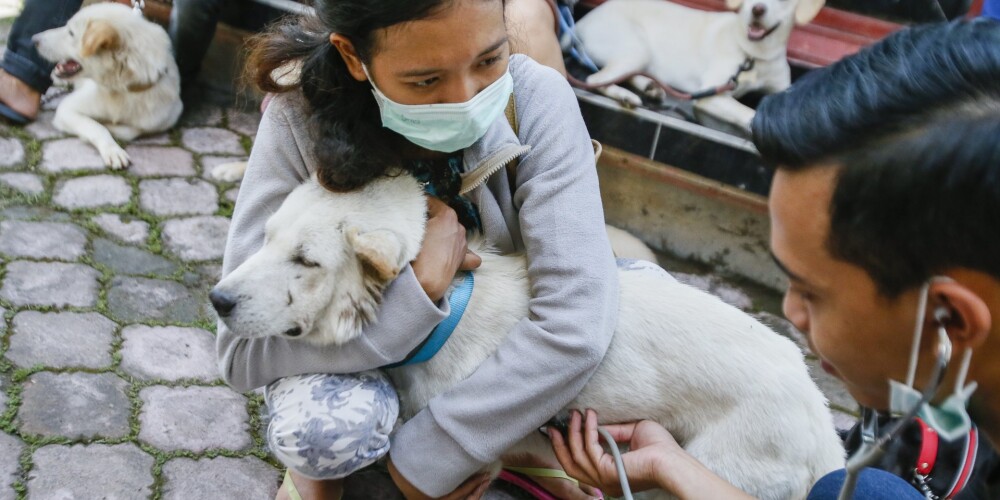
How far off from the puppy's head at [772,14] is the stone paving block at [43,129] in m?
3.52

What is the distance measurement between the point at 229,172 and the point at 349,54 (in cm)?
220

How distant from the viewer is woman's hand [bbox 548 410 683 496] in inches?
73.6

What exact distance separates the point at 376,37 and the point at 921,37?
1122 mm

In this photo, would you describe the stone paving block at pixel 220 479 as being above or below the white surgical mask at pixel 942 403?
below

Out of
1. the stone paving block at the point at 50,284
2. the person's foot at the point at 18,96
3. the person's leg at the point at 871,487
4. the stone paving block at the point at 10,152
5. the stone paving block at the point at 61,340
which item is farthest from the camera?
the person's foot at the point at 18,96

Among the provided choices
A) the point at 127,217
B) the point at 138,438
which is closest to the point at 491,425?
the point at 138,438

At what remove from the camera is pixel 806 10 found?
3.86 metres

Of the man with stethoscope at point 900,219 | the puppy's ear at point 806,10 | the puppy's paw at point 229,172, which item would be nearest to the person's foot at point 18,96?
the puppy's paw at point 229,172

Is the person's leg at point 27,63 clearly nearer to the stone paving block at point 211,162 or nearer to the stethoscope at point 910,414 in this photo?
the stone paving block at point 211,162

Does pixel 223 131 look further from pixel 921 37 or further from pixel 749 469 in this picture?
pixel 921 37

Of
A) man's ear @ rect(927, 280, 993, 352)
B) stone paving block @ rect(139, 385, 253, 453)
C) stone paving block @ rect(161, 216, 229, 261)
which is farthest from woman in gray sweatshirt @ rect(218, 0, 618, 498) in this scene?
stone paving block @ rect(161, 216, 229, 261)

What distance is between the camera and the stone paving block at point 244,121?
14.7 feet

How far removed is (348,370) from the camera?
6.61ft

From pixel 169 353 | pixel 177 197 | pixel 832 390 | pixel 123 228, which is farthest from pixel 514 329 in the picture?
pixel 177 197
